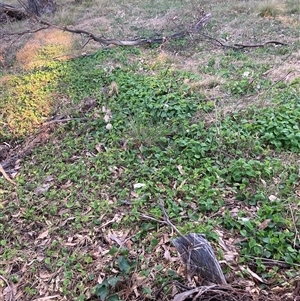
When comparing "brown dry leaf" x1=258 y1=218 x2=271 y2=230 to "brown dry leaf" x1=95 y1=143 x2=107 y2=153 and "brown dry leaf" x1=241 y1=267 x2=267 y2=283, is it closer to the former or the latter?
"brown dry leaf" x1=241 y1=267 x2=267 y2=283

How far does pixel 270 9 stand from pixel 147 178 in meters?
4.99

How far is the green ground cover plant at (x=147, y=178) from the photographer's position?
7.39 feet

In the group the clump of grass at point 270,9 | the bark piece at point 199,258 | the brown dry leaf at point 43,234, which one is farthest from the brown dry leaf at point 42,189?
the clump of grass at point 270,9

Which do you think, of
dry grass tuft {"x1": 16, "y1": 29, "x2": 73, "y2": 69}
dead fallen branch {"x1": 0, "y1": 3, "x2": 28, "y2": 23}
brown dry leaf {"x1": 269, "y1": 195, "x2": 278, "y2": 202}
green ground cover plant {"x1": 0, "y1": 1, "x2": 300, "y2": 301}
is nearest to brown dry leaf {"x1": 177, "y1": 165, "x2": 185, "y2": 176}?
green ground cover plant {"x1": 0, "y1": 1, "x2": 300, "y2": 301}

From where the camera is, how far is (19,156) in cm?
366

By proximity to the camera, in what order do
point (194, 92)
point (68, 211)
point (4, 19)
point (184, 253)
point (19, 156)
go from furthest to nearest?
1. point (4, 19)
2. point (194, 92)
3. point (19, 156)
4. point (68, 211)
5. point (184, 253)

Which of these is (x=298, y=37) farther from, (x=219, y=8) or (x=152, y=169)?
(x=152, y=169)

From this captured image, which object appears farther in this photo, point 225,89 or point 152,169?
point 225,89

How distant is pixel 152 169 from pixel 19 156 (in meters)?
1.52

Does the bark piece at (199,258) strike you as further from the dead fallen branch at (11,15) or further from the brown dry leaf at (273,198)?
the dead fallen branch at (11,15)

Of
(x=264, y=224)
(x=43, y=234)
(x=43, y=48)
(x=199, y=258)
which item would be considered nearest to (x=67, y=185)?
(x=43, y=234)

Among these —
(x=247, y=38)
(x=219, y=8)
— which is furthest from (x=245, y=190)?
(x=219, y=8)

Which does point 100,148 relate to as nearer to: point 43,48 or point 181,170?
point 181,170

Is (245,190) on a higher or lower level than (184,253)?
lower
